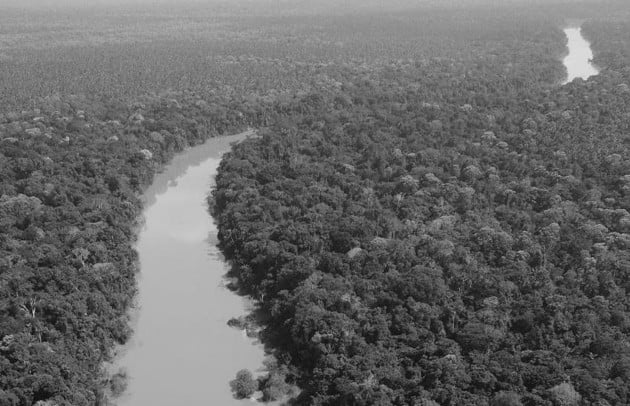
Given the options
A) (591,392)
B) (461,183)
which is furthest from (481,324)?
(461,183)

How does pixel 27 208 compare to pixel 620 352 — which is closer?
pixel 620 352

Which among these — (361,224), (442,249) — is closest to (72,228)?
(361,224)

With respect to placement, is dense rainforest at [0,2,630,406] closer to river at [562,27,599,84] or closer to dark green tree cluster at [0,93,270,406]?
dark green tree cluster at [0,93,270,406]

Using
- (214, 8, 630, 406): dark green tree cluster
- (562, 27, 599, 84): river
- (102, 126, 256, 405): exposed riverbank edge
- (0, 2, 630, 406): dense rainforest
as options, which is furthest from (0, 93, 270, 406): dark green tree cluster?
(562, 27, 599, 84): river

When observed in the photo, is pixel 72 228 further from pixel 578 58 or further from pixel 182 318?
pixel 578 58

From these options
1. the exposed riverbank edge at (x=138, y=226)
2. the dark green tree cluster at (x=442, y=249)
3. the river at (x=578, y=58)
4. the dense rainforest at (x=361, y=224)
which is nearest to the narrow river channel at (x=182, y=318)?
the exposed riverbank edge at (x=138, y=226)

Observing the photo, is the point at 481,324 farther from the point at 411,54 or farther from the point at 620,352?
the point at 411,54
